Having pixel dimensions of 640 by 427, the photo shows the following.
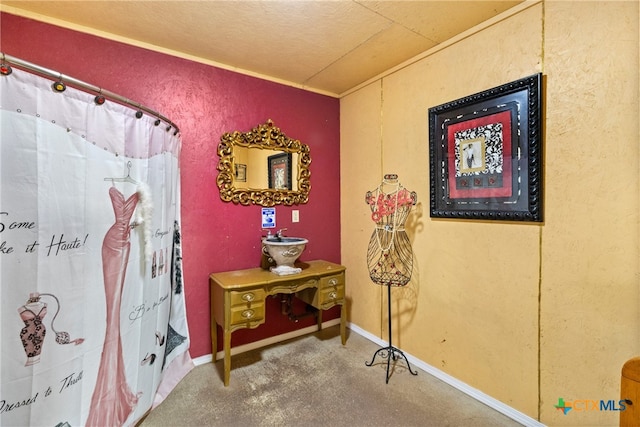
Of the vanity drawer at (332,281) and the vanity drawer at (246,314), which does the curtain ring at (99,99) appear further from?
the vanity drawer at (332,281)

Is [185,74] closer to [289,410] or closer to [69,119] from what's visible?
[69,119]

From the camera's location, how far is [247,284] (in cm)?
205

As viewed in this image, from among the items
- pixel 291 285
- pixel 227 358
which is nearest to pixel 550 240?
pixel 291 285

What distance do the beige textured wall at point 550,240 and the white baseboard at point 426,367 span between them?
4cm

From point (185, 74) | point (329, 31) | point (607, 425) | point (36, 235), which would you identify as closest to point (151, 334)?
point (36, 235)

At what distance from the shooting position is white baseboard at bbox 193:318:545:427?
1703mm

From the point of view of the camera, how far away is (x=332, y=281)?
2.48 meters

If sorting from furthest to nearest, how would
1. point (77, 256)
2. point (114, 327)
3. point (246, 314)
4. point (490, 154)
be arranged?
point (246, 314) < point (490, 154) < point (114, 327) < point (77, 256)

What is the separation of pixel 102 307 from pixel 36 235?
0.45 meters

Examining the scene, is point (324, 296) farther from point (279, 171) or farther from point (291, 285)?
point (279, 171)

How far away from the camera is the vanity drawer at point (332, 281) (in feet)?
7.95

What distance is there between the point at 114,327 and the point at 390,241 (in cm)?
195

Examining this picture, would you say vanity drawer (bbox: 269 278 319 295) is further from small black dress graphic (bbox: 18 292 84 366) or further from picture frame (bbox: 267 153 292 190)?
small black dress graphic (bbox: 18 292 84 366)

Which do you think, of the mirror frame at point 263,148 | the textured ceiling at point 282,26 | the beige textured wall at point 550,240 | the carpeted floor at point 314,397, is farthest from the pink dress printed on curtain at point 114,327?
the beige textured wall at point 550,240
